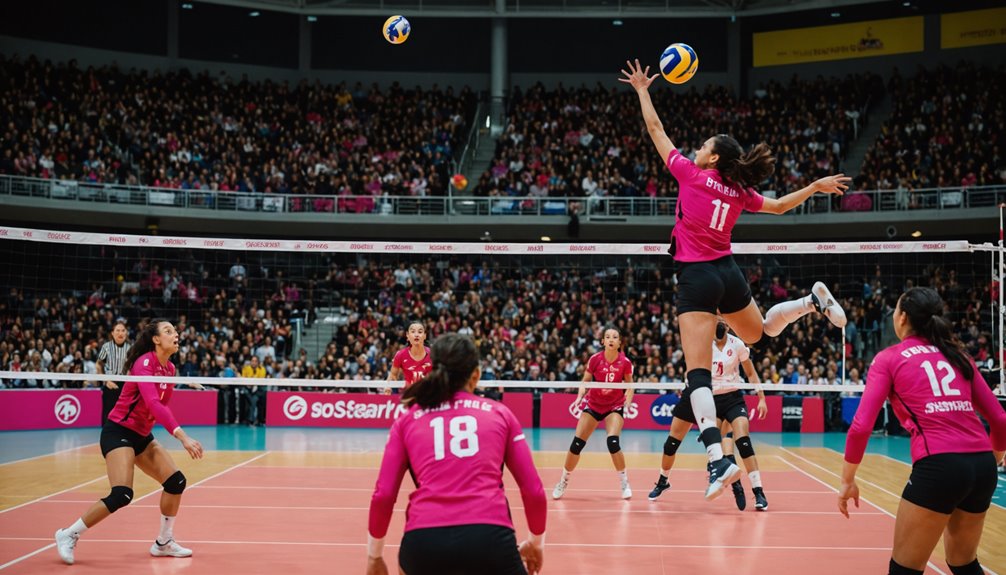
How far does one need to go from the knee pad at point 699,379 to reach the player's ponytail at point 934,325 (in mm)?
1346

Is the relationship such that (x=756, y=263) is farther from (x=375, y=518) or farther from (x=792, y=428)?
(x=375, y=518)

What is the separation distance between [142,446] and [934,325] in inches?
243

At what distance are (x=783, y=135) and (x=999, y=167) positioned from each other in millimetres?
6184

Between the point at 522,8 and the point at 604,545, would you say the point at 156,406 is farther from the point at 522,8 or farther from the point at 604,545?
the point at 522,8

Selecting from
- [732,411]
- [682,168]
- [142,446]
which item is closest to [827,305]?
[682,168]

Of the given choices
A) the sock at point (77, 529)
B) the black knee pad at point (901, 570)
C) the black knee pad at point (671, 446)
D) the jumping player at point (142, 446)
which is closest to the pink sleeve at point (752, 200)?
the black knee pad at point (901, 570)

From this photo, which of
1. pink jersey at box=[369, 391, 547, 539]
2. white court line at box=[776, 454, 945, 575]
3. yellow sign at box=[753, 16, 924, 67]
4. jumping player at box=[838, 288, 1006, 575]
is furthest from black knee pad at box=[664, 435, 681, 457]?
yellow sign at box=[753, 16, 924, 67]

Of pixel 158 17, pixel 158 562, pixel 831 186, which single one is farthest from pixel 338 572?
pixel 158 17

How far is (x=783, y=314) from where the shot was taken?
6.82 meters

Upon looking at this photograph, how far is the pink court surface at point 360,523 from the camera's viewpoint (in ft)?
24.8

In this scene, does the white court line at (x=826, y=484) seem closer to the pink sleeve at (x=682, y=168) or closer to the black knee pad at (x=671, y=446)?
the black knee pad at (x=671, y=446)

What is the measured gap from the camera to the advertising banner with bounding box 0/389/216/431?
19.9 meters

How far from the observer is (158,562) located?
24.7ft

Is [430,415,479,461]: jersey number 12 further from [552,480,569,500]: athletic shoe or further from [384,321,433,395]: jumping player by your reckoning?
[552,480,569,500]: athletic shoe
